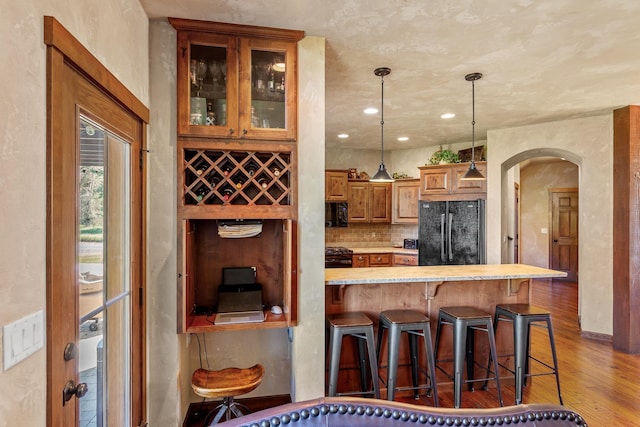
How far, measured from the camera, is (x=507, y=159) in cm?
491

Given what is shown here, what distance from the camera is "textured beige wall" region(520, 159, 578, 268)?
7875mm

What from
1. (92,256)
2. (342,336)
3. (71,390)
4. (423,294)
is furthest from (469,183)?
(71,390)

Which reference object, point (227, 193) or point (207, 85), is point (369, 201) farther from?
point (207, 85)

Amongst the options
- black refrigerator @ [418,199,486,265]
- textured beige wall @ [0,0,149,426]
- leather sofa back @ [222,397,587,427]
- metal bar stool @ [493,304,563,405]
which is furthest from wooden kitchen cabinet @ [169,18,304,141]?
black refrigerator @ [418,199,486,265]

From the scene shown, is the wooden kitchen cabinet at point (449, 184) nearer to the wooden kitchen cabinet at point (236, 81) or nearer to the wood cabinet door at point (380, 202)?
the wood cabinet door at point (380, 202)

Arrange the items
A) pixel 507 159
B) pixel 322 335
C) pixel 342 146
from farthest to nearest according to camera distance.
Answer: pixel 342 146, pixel 507 159, pixel 322 335

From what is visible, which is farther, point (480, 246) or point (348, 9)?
point (480, 246)

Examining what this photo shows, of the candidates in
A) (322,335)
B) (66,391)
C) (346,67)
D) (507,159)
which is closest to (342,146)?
(507,159)

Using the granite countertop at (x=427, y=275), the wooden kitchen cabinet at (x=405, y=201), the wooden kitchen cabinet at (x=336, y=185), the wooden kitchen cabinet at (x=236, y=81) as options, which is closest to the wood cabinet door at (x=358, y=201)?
the wooden kitchen cabinet at (x=336, y=185)

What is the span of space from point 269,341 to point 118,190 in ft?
5.21

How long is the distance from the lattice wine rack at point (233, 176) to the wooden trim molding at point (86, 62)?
0.48 meters

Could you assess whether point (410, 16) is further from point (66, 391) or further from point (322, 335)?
point (66, 391)

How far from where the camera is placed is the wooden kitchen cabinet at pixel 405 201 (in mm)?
6059

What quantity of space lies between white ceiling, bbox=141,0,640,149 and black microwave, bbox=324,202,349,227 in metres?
2.03
